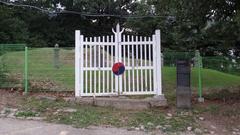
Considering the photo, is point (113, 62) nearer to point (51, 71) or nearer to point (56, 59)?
point (51, 71)

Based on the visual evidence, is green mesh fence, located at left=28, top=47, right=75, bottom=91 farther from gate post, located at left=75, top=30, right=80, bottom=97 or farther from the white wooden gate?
the white wooden gate

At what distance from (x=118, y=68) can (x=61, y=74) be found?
20.6ft

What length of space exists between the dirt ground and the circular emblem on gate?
1.65 m

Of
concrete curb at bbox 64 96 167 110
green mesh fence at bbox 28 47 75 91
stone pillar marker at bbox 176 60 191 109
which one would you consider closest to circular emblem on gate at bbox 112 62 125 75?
concrete curb at bbox 64 96 167 110

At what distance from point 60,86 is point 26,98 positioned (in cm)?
195

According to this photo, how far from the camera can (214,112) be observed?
11.6 m

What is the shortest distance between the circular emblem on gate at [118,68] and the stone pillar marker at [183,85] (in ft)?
5.04

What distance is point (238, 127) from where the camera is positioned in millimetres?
10469

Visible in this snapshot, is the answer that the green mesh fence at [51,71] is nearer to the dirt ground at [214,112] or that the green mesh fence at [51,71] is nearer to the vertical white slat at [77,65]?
the dirt ground at [214,112]

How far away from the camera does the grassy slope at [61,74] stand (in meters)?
15.5

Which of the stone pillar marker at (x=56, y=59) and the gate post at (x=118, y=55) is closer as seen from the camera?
the gate post at (x=118, y=55)

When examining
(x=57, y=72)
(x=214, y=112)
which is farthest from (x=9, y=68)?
(x=214, y=112)

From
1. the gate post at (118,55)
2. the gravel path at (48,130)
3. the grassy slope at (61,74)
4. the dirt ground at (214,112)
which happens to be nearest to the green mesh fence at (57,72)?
the grassy slope at (61,74)

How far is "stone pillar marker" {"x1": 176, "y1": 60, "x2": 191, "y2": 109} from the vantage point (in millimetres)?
11859
